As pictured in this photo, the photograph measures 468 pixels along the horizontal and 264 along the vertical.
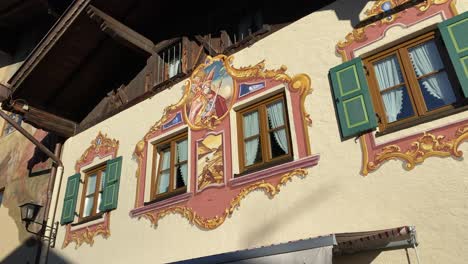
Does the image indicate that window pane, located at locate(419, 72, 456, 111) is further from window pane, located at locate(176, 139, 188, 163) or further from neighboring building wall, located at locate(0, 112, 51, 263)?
neighboring building wall, located at locate(0, 112, 51, 263)

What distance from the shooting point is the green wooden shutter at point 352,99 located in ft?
13.6

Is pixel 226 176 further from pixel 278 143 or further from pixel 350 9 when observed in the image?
pixel 350 9

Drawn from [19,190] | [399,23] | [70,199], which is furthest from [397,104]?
[19,190]

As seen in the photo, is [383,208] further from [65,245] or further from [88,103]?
[88,103]

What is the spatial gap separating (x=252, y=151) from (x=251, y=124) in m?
0.41

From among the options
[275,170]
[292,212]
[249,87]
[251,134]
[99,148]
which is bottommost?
[292,212]

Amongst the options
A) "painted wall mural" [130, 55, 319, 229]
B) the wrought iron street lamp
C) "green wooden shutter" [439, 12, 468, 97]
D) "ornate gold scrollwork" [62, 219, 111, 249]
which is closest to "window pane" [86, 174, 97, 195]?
"ornate gold scrollwork" [62, 219, 111, 249]

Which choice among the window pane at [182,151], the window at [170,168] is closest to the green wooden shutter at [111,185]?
the window at [170,168]

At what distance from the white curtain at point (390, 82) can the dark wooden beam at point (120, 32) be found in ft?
15.3

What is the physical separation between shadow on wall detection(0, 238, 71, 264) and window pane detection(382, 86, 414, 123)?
5.97 m

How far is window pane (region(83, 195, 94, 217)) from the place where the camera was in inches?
277

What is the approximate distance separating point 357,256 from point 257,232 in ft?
4.10

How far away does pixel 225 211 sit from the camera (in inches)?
194

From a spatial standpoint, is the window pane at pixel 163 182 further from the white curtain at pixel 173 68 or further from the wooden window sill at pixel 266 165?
the white curtain at pixel 173 68
